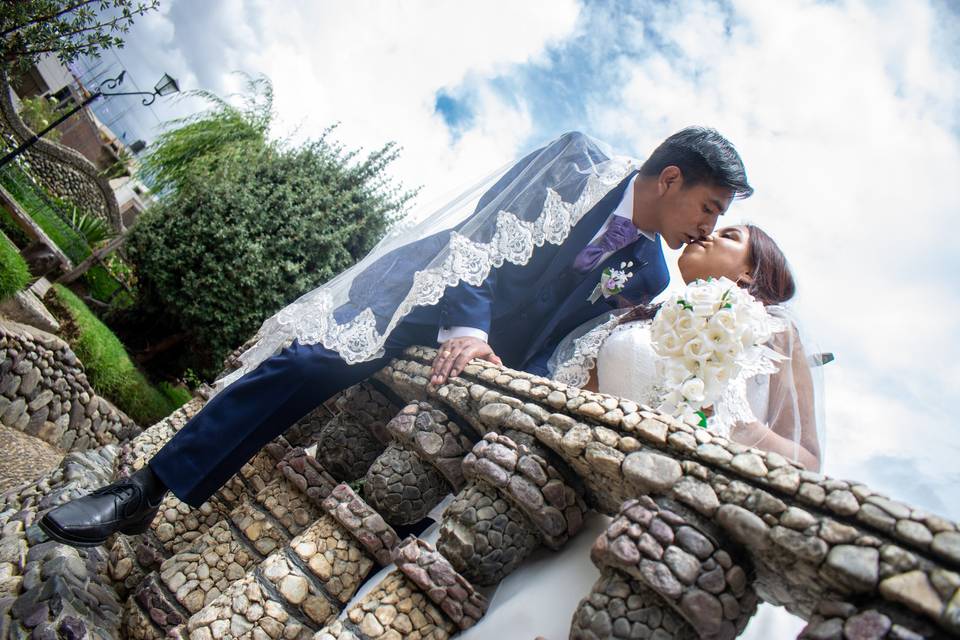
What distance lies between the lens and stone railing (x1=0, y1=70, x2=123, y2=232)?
42.2 feet

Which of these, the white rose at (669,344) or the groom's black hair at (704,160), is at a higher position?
the groom's black hair at (704,160)

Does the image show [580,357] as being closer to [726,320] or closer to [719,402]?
[719,402]

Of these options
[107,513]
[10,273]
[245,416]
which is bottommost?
[10,273]

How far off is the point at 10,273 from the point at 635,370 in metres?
6.18

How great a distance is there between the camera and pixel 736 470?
1521 millimetres

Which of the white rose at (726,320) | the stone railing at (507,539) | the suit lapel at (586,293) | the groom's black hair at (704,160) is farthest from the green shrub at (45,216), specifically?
the white rose at (726,320)

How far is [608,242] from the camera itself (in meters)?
3.12

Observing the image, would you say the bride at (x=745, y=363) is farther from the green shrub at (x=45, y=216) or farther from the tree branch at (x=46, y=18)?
the green shrub at (x=45, y=216)

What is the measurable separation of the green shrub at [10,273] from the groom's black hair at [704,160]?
6125mm

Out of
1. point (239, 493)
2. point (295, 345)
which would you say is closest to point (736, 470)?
point (295, 345)

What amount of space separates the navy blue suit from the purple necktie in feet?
0.14

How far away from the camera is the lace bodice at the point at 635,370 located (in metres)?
2.49

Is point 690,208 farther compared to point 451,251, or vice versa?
point 690,208

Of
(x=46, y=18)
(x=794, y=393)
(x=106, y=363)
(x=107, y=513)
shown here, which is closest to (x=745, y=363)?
(x=794, y=393)
